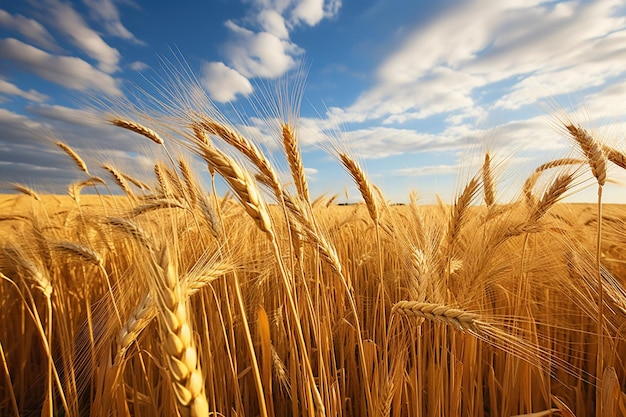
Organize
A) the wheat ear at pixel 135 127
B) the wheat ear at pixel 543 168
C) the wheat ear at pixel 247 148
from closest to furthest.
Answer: the wheat ear at pixel 247 148 → the wheat ear at pixel 135 127 → the wheat ear at pixel 543 168

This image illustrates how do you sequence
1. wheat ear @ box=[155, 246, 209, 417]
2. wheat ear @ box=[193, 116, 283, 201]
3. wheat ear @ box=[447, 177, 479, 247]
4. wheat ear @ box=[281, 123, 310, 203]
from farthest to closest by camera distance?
wheat ear @ box=[447, 177, 479, 247]
wheat ear @ box=[281, 123, 310, 203]
wheat ear @ box=[193, 116, 283, 201]
wheat ear @ box=[155, 246, 209, 417]

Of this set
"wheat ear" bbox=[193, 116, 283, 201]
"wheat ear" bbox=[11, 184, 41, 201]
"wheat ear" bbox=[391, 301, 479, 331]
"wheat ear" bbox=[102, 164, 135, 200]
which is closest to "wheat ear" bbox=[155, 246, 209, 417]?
"wheat ear" bbox=[193, 116, 283, 201]

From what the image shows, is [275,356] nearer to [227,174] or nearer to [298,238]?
[298,238]

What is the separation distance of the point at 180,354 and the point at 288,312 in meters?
0.93

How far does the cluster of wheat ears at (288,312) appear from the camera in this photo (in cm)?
101

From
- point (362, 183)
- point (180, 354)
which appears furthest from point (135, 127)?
point (180, 354)

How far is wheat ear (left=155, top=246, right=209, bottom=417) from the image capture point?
1.97 feet

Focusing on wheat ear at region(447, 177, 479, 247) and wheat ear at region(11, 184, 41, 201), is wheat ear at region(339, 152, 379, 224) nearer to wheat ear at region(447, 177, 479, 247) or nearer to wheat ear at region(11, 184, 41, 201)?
wheat ear at region(447, 177, 479, 247)

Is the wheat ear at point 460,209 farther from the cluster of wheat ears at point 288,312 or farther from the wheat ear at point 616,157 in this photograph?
the wheat ear at point 616,157

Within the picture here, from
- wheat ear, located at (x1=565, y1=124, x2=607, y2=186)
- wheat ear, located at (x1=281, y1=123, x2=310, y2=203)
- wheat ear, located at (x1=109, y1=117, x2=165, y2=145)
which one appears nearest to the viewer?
wheat ear, located at (x1=281, y1=123, x2=310, y2=203)

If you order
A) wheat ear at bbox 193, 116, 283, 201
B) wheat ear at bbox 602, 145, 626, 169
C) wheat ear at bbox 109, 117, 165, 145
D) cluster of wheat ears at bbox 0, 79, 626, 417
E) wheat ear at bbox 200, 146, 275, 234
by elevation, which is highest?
wheat ear at bbox 109, 117, 165, 145

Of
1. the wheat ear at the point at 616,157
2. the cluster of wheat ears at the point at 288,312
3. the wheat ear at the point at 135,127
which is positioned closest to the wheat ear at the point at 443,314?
the cluster of wheat ears at the point at 288,312

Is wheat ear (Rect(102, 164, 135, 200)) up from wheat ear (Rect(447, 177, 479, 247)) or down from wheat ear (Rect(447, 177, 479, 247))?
up

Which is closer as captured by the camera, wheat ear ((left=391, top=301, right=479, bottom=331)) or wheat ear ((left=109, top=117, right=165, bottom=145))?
wheat ear ((left=391, top=301, right=479, bottom=331))
